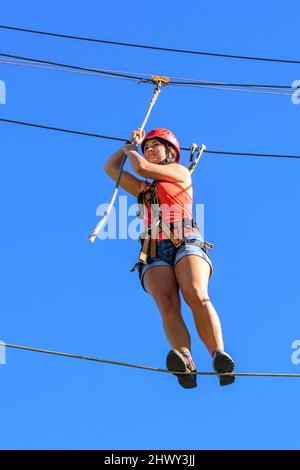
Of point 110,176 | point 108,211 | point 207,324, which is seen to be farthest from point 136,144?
point 207,324

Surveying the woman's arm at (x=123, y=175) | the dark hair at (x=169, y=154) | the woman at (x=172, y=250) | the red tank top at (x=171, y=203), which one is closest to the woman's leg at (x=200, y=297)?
the woman at (x=172, y=250)

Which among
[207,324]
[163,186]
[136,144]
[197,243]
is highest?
[136,144]

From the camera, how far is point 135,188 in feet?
26.8

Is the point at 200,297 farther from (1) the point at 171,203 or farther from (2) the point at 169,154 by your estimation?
(2) the point at 169,154

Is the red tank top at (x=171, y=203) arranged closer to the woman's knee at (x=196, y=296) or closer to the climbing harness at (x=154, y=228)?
the climbing harness at (x=154, y=228)

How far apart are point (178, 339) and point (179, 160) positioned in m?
1.68

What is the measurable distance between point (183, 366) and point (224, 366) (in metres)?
0.29

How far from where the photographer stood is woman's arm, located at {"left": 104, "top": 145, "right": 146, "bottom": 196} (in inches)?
322

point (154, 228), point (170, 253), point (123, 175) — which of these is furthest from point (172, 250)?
point (123, 175)

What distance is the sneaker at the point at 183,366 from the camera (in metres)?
7.04

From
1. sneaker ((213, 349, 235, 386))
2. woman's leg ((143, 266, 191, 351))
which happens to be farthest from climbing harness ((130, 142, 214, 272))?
sneaker ((213, 349, 235, 386))

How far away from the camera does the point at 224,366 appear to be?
7035mm

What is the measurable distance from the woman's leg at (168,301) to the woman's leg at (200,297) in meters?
0.08
